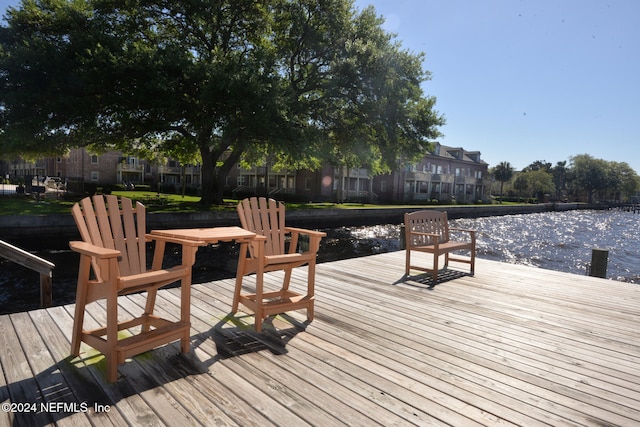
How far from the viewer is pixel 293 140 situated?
17406mm

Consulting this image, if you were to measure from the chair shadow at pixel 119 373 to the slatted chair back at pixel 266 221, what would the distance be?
91 cm

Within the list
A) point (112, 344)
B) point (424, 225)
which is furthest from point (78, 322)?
point (424, 225)

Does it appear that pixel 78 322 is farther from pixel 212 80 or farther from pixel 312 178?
pixel 312 178

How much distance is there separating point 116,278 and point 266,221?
5.80ft

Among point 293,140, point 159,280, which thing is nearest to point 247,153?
point 293,140

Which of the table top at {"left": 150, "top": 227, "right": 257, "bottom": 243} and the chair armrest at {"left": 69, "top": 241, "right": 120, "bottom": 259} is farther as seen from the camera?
the table top at {"left": 150, "top": 227, "right": 257, "bottom": 243}

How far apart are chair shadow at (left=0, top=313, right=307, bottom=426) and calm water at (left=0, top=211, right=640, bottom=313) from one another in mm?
4936

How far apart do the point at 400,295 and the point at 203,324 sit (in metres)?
2.47

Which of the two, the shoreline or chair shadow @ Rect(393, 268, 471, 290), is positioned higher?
chair shadow @ Rect(393, 268, 471, 290)

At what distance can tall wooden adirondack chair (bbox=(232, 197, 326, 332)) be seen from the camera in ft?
11.0

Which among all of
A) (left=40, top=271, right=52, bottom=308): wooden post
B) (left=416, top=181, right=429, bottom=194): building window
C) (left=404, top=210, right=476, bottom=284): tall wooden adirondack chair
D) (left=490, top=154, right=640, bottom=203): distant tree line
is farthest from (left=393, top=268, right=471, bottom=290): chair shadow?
(left=490, top=154, right=640, bottom=203): distant tree line

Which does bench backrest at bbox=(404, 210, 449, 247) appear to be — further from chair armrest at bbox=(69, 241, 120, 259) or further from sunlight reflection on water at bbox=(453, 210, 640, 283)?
sunlight reflection on water at bbox=(453, 210, 640, 283)

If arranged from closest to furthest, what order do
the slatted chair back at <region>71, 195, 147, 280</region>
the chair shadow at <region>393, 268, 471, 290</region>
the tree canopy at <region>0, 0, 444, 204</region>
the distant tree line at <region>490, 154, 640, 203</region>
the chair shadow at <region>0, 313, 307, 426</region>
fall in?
the chair shadow at <region>0, 313, 307, 426</region> < the slatted chair back at <region>71, 195, 147, 280</region> < the chair shadow at <region>393, 268, 471, 290</region> < the tree canopy at <region>0, 0, 444, 204</region> < the distant tree line at <region>490, 154, 640, 203</region>

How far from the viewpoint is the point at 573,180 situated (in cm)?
7988
